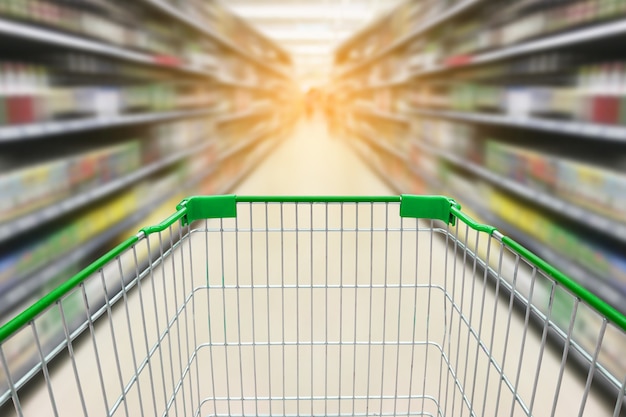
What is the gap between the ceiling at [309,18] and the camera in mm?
8898

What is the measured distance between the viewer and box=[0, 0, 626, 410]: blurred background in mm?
1839

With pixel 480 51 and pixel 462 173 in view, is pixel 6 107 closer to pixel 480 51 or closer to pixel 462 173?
pixel 480 51

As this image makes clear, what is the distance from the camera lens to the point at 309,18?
400 inches

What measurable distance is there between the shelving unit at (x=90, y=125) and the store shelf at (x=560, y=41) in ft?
7.13

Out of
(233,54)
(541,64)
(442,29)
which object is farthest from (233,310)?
(233,54)

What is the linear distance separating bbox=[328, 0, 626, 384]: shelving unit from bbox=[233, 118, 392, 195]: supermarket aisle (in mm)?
1005

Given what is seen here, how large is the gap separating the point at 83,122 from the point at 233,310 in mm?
1212

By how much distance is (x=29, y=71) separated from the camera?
198cm

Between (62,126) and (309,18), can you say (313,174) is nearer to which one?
(62,126)

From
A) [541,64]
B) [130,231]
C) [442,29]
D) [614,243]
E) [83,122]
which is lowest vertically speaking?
[130,231]

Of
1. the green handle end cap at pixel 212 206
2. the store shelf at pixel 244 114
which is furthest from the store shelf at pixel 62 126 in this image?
the store shelf at pixel 244 114

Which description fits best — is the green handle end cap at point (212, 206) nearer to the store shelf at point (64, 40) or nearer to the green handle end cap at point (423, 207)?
the green handle end cap at point (423, 207)

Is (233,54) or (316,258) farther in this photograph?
(233,54)

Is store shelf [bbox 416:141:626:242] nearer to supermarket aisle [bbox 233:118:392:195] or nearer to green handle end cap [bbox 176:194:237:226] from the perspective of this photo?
green handle end cap [bbox 176:194:237:226]
